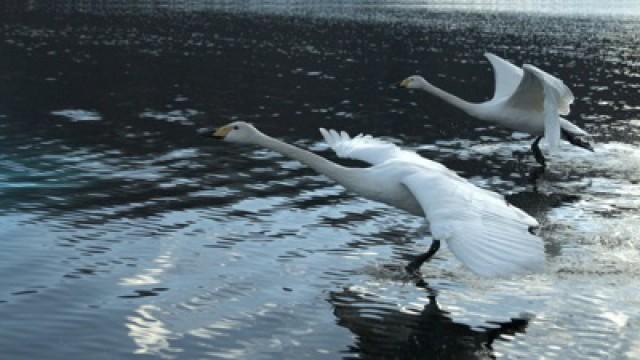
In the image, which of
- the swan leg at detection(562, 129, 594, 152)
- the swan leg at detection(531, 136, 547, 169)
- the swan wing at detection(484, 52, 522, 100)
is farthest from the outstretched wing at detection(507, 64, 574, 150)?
the swan wing at detection(484, 52, 522, 100)

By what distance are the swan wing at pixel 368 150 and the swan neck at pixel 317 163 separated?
1.47 m

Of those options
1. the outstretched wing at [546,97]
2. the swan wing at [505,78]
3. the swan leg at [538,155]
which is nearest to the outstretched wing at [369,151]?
the outstretched wing at [546,97]

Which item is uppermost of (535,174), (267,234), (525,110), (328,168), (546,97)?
(546,97)

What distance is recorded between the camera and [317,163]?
12.5 meters

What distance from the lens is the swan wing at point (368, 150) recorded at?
13.9 m

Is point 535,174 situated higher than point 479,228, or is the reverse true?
point 479,228

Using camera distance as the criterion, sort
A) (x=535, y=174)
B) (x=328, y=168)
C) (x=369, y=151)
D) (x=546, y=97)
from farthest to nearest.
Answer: (x=535, y=174) < (x=546, y=97) < (x=369, y=151) < (x=328, y=168)

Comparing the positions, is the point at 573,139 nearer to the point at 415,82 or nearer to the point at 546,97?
the point at 546,97

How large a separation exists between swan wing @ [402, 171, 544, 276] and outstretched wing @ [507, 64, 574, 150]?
243 inches

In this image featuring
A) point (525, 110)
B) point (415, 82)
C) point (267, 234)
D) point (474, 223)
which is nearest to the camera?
point (474, 223)

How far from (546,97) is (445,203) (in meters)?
7.78

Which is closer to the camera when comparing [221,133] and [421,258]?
[421,258]

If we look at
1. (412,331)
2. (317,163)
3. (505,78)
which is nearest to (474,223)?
(412,331)

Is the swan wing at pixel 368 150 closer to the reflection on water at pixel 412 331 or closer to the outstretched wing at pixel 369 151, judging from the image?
the outstretched wing at pixel 369 151
